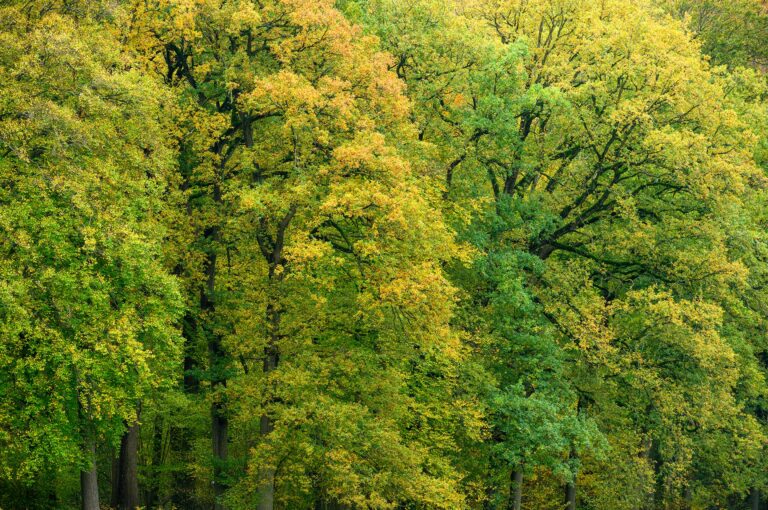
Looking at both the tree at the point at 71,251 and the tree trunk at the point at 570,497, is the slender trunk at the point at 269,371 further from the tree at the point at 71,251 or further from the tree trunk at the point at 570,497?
the tree trunk at the point at 570,497

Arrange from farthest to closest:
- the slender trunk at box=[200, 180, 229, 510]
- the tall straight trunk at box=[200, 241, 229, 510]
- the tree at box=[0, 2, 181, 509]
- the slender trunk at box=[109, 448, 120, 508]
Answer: the slender trunk at box=[109, 448, 120, 508], the tall straight trunk at box=[200, 241, 229, 510], the slender trunk at box=[200, 180, 229, 510], the tree at box=[0, 2, 181, 509]

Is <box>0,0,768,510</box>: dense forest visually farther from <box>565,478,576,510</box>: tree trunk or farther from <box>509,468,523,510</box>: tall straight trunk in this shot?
<box>565,478,576,510</box>: tree trunk

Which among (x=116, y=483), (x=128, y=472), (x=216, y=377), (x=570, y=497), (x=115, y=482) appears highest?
(x=216, y=377)

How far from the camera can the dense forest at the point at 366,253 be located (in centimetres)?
2141

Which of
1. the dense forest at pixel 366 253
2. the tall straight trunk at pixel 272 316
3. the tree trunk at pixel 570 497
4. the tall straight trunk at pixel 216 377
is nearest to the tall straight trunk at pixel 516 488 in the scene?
the dense forest at pixel 366 253

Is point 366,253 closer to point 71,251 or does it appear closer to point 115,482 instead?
point 71,251

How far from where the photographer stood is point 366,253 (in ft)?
76.9

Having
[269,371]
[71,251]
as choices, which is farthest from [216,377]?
[71,251]

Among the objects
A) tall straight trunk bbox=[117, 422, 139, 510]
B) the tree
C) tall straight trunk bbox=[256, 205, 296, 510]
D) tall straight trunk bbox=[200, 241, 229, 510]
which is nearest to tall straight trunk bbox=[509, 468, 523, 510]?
tall straight trunk bbox=[256, 205, 296, 510]

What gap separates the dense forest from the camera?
21406 mm

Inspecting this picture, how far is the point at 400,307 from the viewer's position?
2412cm

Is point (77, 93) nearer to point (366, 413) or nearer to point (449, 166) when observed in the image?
point (366, 413)

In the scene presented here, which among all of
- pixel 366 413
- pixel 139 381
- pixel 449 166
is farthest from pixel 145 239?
pixel 449 166

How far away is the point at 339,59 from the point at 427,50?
16.6 feet
